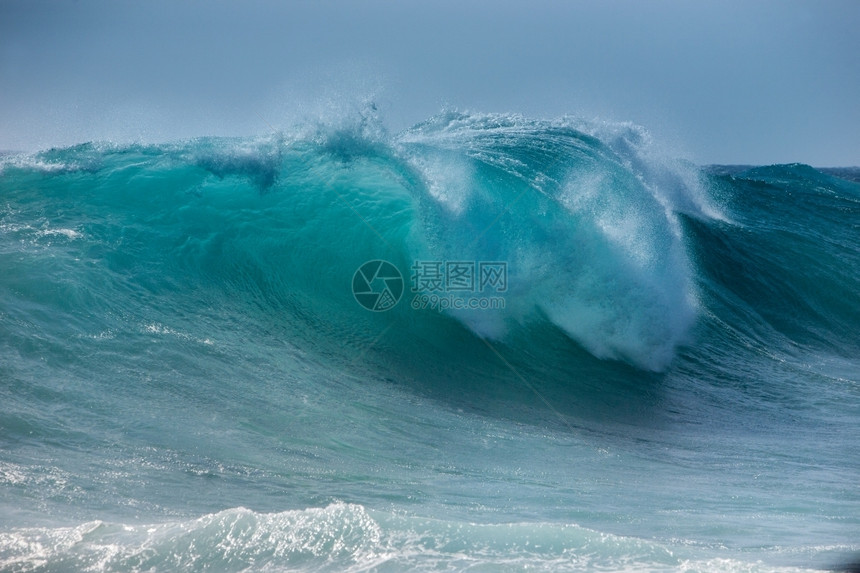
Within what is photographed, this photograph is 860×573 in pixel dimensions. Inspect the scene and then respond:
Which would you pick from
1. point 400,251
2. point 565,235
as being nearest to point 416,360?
point 400,251

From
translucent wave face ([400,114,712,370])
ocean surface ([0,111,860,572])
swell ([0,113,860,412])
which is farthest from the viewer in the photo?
translucent wave face ([400,114,712,370])

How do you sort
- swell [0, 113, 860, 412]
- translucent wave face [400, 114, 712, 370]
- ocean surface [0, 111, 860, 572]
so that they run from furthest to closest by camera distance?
translucent wave face [400, 114, 712, 370]
swell [0, 113, 860, 412]
ocean surface [0, 111, 860, 572]

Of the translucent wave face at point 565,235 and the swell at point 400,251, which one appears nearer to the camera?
the swell at point 400,251

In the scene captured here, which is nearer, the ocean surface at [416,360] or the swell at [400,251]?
the ocean surface at [416,360]

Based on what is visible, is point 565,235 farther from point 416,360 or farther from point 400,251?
point 416,360

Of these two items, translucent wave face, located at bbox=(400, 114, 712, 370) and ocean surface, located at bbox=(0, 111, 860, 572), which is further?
translucent wave face, located at bbox=(400, 114, 712, 370)

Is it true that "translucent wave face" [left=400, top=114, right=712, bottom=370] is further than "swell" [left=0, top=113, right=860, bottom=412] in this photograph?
Yes

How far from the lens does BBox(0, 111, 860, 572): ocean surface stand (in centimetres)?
358

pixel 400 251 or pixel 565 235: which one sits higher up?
pixel 565 235

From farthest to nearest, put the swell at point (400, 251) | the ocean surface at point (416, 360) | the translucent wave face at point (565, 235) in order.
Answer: the translucent wave face at point (565, 235), the swell at point (400, 251), the ocean surface at point (416, 360)

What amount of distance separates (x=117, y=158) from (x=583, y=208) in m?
6.51

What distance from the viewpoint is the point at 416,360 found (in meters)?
7.35

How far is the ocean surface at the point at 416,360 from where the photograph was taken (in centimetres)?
358

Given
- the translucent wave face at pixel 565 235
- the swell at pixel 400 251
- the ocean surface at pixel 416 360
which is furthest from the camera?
the translucent wave face at pixel 565 235
